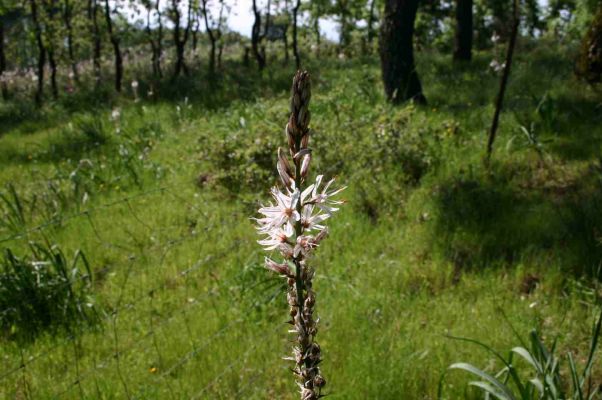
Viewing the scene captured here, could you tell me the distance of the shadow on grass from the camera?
4234mm

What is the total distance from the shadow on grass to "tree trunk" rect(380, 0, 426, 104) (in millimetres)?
3137

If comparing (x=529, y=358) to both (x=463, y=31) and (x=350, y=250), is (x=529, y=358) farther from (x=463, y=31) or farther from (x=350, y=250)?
(x=463, y=31)

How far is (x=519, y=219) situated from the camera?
189 inches

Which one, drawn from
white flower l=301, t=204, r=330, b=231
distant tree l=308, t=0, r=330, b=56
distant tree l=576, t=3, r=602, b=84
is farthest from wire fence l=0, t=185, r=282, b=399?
distant tree l=308, t=0, r=330, b=56

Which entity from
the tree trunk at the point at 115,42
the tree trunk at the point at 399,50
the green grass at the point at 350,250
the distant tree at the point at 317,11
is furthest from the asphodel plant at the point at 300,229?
the distant tree at the point at 317,11

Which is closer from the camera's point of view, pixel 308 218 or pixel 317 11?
pixel 308 218

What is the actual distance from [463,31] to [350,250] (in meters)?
8.78

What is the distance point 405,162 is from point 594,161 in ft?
6.66

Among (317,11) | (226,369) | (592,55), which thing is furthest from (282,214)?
(317,11)

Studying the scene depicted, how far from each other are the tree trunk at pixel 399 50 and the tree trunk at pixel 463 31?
379cm

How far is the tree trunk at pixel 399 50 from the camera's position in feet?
26.7

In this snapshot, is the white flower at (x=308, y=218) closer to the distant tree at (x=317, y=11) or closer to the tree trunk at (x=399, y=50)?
the tree trunk at (x=399, y=50)

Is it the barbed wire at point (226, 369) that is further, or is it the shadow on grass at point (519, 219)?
the shadow on grass at point (519, 219)

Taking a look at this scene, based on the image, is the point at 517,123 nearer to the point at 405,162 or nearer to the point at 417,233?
the point at 405,162
